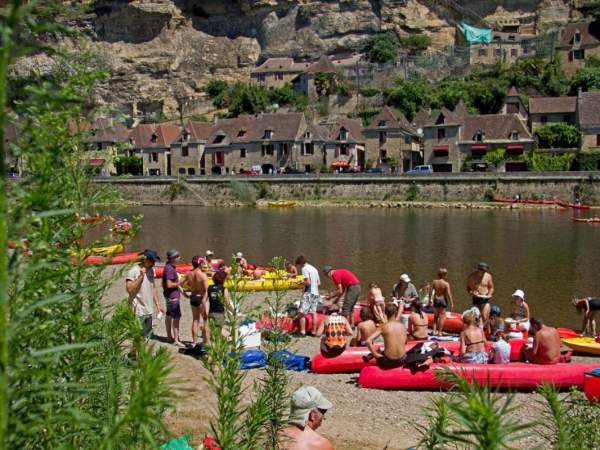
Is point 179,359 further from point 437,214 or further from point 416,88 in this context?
point 416,88

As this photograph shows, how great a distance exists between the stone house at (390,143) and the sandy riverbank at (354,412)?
5130cm

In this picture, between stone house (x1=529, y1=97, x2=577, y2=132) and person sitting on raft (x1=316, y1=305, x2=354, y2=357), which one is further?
stone house (x1=529, y1=97, x2=577, y2=132)

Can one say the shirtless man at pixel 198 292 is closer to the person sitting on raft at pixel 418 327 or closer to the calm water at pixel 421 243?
the person sitting on raft at pixel 418 327

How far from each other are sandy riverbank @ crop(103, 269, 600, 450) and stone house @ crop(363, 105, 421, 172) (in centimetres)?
5130

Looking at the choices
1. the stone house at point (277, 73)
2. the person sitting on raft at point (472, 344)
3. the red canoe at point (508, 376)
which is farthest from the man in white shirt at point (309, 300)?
the stone house at point (277, 73)

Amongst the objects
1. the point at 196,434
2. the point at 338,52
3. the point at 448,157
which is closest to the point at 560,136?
the point at 448,157

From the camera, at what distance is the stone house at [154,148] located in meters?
67.8

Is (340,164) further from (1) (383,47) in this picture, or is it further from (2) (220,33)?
(2) (220,33)

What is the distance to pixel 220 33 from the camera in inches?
3942

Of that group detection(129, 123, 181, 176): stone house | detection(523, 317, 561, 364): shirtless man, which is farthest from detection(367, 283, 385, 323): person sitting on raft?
detection(129, 123, 181, 176): stone house

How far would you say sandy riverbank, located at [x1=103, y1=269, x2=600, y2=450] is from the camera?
823 cm

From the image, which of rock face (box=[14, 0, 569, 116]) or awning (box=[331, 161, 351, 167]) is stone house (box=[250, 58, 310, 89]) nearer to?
rock face (box=[14, 0, 569, 116])

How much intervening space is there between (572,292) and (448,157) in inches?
1536

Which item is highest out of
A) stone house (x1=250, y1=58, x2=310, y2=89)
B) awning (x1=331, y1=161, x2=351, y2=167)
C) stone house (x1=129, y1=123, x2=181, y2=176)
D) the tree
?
the tree
